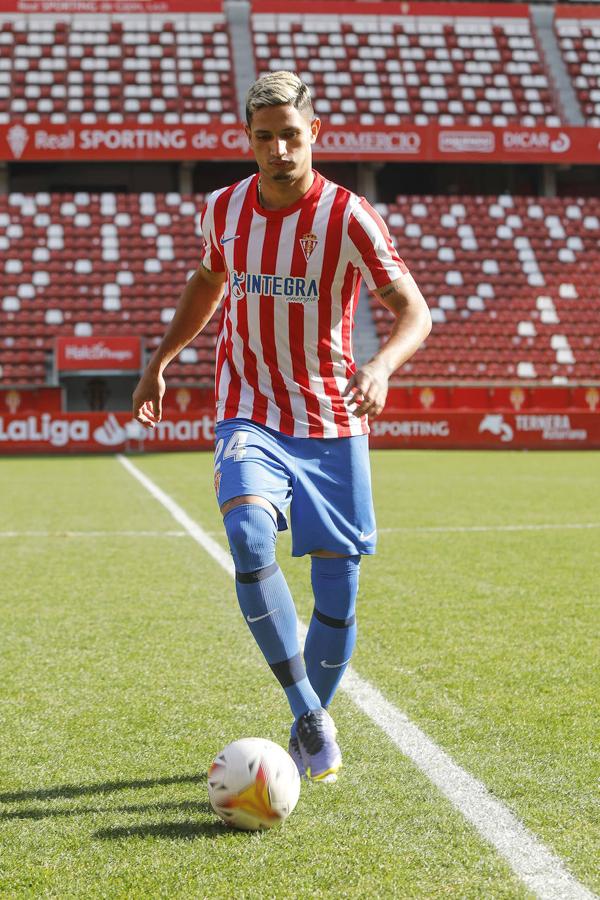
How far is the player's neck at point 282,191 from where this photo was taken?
283 centimetres

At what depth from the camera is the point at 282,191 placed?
2844 millimetres

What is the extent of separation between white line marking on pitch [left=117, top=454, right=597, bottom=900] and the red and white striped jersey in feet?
2.99

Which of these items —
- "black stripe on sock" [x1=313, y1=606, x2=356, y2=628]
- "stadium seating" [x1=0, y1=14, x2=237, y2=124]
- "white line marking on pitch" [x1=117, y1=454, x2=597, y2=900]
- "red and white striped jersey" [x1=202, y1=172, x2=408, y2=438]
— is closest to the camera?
"white line marking on pitch" [x1=117, y1=454, x2=597, y2=900]

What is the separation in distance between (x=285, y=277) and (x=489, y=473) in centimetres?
1065

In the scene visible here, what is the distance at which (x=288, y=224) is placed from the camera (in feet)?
9.41

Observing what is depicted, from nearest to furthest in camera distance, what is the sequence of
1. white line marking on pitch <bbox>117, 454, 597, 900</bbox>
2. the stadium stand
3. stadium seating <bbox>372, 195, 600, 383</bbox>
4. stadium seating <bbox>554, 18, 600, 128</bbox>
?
white line marking on pitch <bbox>117, 454, 597, 900</bbox>
stadium seating <bbox>372, 195, 600, 383</bbox>
the stadium stand
stadium seating <bbox>554, 18, 600, 128</bbox>

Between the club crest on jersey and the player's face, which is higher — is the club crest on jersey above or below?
below

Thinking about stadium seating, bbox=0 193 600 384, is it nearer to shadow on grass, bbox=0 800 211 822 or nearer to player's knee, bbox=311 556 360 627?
player's knee, bbox=311 556 360 627

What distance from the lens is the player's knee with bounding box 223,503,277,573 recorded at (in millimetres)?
2666

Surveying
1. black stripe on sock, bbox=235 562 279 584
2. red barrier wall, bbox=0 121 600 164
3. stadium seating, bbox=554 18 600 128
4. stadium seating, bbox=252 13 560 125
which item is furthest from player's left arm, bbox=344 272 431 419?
stadium seating, bbox=554 18 600 128

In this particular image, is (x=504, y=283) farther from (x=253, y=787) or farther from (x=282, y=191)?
(x=253, y=787)

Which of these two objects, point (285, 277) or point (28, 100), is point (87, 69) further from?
point (285, 277)

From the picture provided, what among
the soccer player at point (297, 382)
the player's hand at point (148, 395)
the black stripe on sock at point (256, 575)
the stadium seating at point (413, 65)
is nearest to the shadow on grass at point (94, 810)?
the soccer player at point (297, 382)

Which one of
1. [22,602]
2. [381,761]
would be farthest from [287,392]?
[22,602]
